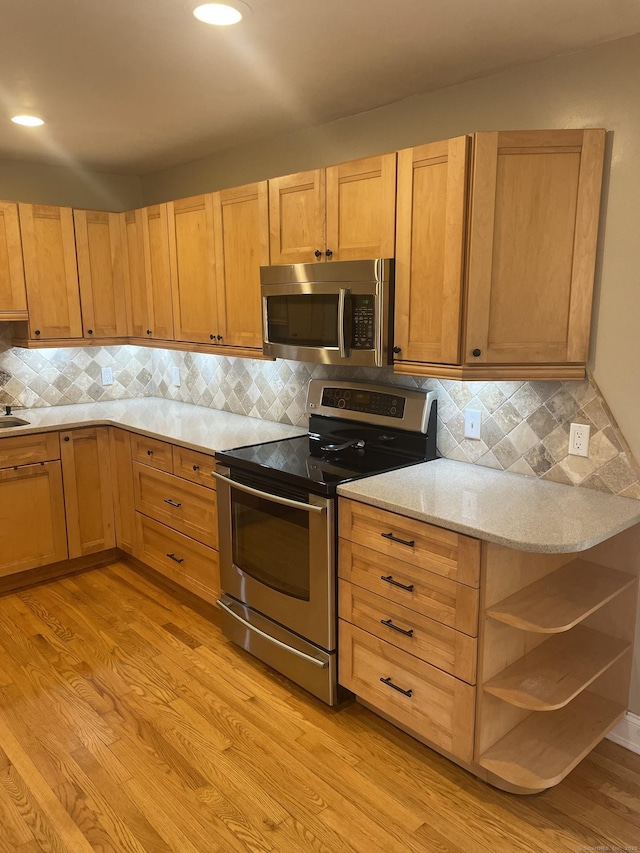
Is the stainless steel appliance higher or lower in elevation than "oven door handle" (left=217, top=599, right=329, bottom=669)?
higher

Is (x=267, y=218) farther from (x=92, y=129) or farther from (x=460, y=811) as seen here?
(x=460, y=811)

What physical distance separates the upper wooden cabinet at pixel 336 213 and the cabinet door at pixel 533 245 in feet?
1.33

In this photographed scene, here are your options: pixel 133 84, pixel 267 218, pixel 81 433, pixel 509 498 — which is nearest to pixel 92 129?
pixel 133 84

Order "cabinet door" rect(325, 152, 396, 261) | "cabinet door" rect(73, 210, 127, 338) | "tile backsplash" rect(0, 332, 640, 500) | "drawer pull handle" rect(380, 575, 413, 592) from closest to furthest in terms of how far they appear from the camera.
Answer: "drawer pull handle" rect(380, 575, 413, 592) → "tile backsplash" rect(0, 332, 640, 500) → "cabinet door" rect(325, 152, 396, 261) → "cabinet door" rect(73, 210, 127, 338)

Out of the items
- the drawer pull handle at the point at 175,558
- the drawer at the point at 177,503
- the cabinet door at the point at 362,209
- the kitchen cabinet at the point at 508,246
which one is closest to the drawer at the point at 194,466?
the drawer at the point at 177,503

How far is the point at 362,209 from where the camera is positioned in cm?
246

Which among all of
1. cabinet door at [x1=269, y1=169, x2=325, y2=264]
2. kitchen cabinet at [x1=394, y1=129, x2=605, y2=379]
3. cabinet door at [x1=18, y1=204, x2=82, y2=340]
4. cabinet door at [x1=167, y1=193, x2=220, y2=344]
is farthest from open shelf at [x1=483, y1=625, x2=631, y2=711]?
cabinet door at [x1=18, y1=204, x2=82, y2=340]

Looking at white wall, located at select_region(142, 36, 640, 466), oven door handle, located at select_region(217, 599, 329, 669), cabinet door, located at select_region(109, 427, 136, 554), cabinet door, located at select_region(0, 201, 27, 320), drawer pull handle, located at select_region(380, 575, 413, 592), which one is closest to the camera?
white wall, located at select_region(142, 36, 640, 466)

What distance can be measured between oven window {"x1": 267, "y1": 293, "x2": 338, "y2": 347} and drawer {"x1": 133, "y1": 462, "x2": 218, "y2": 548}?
85 centimetres

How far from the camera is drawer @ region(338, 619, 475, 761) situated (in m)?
2.02

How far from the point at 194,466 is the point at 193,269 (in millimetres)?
1125

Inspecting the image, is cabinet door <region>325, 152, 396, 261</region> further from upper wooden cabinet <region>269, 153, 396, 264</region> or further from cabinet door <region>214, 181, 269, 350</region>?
cabinet door <region>214, 181, 269, 350</region>

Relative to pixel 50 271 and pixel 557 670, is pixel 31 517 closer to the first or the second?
pixel 50 271

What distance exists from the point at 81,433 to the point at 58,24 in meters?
2.28
